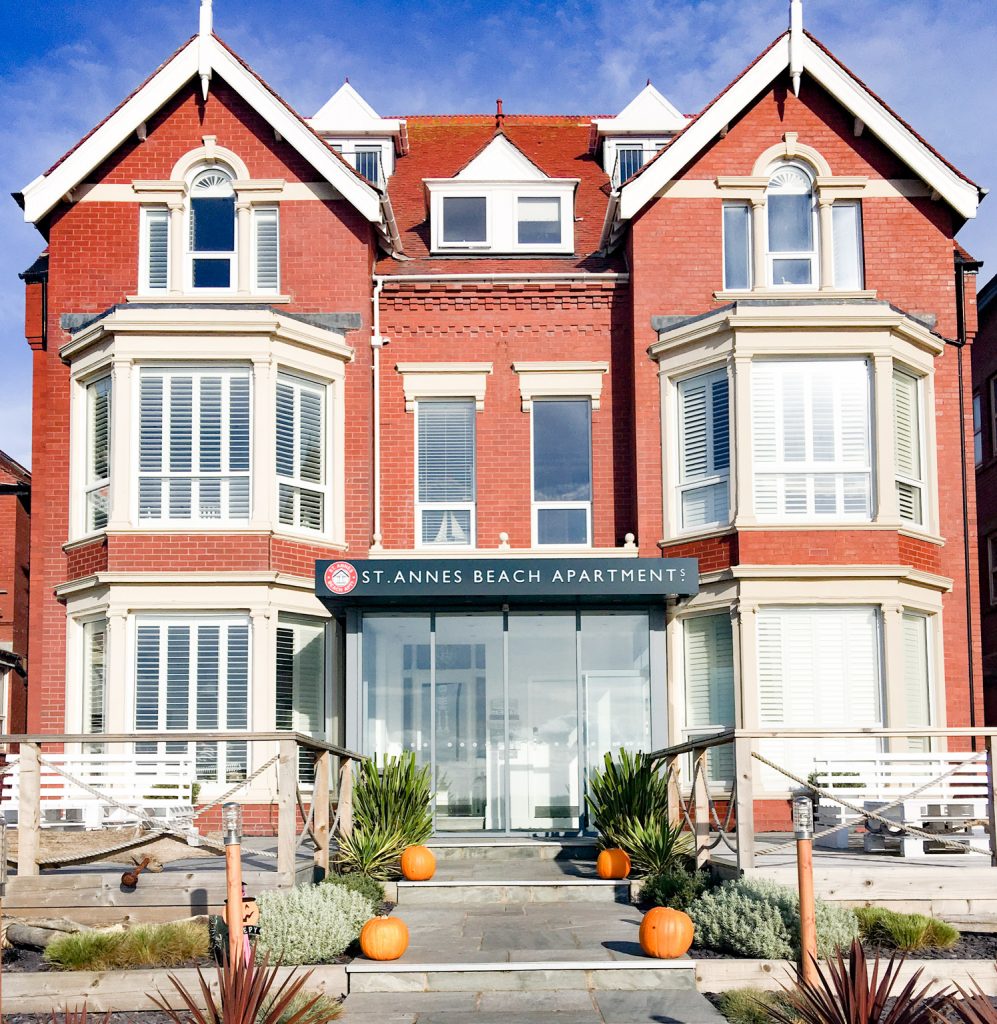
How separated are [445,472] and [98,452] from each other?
15.9ft

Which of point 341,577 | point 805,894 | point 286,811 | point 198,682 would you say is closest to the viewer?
point 805,894

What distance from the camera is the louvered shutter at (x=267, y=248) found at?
2009 cm

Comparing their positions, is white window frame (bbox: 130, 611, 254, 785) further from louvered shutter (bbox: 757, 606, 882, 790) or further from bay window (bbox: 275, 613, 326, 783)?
louvered shutter (bbox: 757, 606, 882, 790)

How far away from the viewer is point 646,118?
25672mm

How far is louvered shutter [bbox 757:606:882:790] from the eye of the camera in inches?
718

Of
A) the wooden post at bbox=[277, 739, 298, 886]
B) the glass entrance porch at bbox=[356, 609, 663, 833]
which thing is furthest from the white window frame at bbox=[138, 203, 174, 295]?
the wooden post at bbox=[277, 739, 298, 886]

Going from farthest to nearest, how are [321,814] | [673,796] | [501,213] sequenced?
[501,213]
[673,796]
[321,814]

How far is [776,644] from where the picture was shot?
60.3ft

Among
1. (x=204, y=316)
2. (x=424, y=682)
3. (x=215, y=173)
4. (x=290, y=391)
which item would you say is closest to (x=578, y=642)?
(x=424, y=682)

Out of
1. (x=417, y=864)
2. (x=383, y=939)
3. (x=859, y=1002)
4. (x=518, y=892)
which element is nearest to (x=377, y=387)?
(x=417, y=864)

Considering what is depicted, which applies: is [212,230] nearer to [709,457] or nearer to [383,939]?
[709,457]

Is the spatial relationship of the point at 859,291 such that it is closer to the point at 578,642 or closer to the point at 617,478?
the point at 617,478

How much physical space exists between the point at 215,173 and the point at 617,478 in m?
7.32

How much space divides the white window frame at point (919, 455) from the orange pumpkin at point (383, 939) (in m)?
10.5
